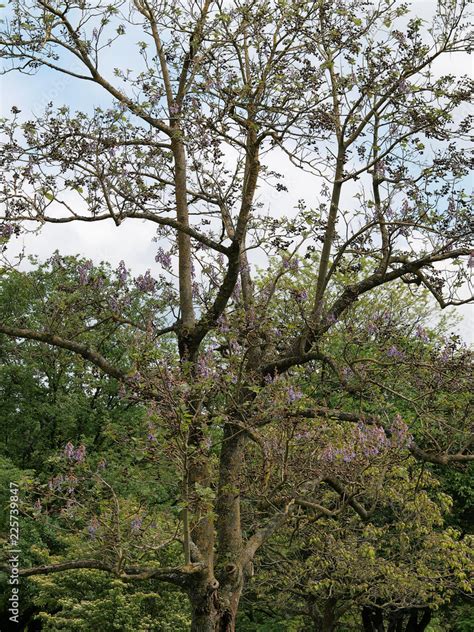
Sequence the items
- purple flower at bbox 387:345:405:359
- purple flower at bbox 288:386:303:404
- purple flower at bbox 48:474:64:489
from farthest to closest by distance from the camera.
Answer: purple flower at bbox 387:345:405:359, purple flower at bbox 288:386:303:404, purple flower at bbox 48:474:64:489

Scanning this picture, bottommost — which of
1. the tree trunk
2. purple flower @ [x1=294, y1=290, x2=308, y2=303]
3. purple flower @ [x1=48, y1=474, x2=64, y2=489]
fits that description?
the tree trunk

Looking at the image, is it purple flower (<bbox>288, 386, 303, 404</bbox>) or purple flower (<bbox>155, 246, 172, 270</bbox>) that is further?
purple flower (<bbox>155, 246, 172, 270</bbox>)

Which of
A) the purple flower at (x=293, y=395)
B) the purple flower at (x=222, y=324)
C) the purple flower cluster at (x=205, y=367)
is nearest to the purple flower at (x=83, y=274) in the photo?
the purple flower at (x=222, y=324)

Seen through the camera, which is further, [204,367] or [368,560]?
[368,560]

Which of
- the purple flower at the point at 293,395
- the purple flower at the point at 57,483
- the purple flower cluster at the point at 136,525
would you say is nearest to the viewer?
the purple flower cluster at the point at 136,525

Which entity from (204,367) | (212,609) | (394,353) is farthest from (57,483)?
(394,353)

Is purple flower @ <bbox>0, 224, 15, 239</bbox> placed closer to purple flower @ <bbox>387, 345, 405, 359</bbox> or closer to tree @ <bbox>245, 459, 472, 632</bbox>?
purple flower @ <bbox>387, 345, 405, 359</bbox>

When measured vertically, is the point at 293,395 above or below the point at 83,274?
below

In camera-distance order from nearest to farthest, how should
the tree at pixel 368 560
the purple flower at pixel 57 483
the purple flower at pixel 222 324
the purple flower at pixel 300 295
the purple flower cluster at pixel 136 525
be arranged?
the purple flower cluster at pixel 136 525
the purple flower at pixel 57 483
the purple flower at pixel 222 324
the purple flower at pixel 300 295
the tree at pixel 368 560

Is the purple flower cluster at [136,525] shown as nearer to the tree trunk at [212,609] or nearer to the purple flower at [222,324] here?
the tree trunk at [212,609]

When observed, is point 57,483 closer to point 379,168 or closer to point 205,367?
point 205,367

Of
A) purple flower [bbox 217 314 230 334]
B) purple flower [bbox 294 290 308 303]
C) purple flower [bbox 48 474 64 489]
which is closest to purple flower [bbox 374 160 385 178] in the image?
purple flower [bbox 294 290 308 303]

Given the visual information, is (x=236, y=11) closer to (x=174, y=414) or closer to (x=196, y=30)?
(x=196, y=30)

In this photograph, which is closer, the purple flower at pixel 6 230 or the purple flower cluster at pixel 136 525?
the purple flower cluster at pixel 136 525
